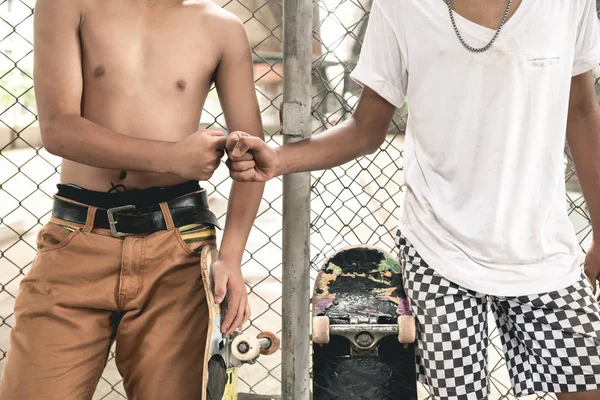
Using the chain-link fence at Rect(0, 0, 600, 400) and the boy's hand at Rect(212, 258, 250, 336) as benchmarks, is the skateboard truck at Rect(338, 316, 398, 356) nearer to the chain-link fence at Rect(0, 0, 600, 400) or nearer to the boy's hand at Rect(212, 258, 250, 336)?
the boy's hand at Rect(212, 258, 250, 336)

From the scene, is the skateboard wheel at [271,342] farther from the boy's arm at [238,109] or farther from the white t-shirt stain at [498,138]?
the white t-shirt stain at [498,138]

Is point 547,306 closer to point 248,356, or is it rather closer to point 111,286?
point 248,356

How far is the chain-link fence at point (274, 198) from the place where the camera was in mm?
2422

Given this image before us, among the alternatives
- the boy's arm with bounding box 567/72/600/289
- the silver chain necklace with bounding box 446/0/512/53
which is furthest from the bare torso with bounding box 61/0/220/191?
the boy's arm with bounding box 567/72/600/289

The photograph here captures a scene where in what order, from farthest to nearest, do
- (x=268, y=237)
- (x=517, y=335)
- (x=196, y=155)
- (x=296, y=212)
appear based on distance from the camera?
(x=268, y=237) → (x=296, y=212) → (x=517, y=335) → (x=196, y=155)

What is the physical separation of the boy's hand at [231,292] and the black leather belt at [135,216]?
0.15 meters

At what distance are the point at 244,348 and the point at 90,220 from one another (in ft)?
1.88

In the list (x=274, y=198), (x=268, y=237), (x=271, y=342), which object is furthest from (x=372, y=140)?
(x=274, y=198)

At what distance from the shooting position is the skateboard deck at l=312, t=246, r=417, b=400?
→ 1.52 metres

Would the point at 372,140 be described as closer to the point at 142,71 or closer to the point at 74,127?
the point at 142,71

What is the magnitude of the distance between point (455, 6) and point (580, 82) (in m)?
0.44

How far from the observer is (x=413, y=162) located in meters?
1.65

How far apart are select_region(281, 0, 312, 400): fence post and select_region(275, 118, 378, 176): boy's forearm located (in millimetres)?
117

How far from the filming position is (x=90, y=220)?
5.35 feet
